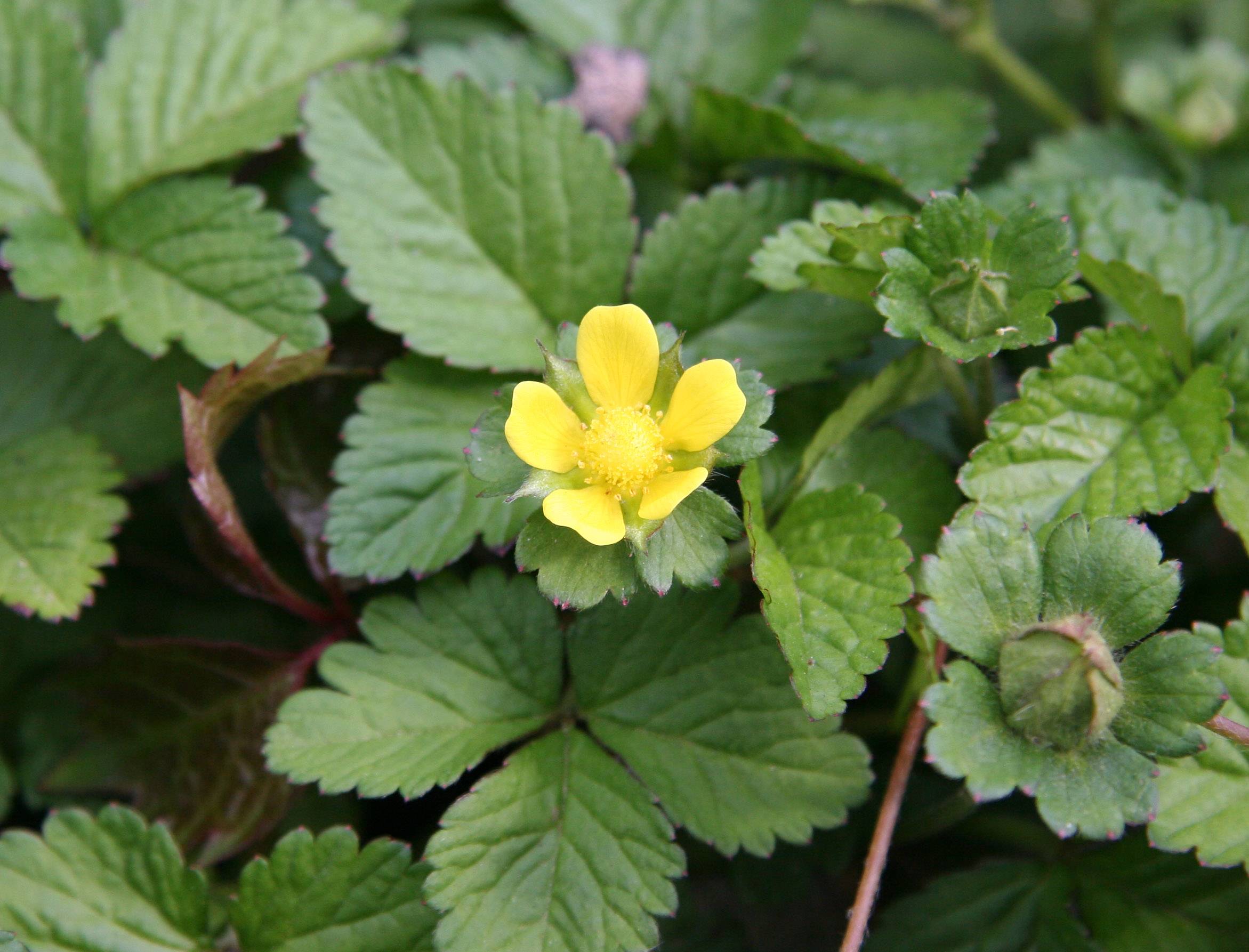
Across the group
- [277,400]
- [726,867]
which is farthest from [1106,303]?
[277,400]

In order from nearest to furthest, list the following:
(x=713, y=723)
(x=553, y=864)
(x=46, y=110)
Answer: (x=553, y=864) → (x=713, y=723) → (x=46, y=110)

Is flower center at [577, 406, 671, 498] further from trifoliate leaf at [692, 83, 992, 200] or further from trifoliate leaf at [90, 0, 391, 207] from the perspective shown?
trifoliate leaf at [90, 0, 391, 207]

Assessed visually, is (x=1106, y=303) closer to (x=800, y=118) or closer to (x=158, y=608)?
(x=800, y=118)

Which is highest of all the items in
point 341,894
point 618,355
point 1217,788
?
point 618,355

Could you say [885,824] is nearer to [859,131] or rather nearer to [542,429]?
[542,429]

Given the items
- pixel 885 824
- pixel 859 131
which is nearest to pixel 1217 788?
pixel 885 824

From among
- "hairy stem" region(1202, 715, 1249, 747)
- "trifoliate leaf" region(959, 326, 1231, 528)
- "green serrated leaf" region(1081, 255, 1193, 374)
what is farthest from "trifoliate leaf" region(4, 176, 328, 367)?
"hairy stem" region(1202, 715, 1249, 747)

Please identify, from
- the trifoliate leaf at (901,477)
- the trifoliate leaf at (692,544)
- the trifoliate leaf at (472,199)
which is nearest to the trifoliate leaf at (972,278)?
the trifoliate leaf at (901,477)
